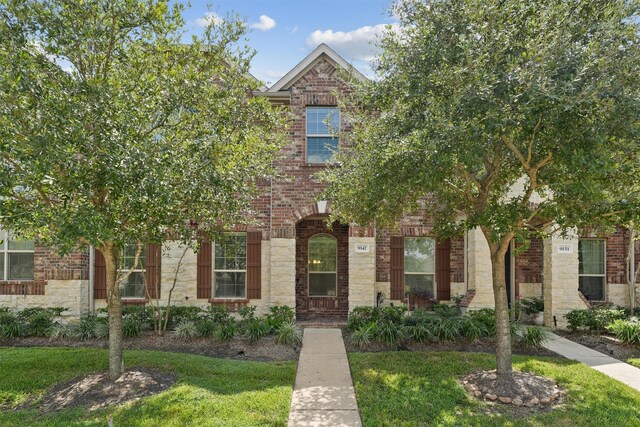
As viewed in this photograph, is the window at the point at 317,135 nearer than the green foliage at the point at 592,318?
No

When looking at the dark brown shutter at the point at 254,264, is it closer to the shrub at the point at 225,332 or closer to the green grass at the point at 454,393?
the shrub at the point at 225,332

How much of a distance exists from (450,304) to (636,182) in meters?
7.13

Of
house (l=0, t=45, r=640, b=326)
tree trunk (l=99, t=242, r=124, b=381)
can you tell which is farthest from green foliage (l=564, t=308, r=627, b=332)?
tree trunk (l=99, t=242, r=124, b=381)

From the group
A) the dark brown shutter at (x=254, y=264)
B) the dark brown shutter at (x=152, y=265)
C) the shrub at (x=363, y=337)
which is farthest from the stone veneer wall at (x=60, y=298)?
the shrub at (x=363, y=337)

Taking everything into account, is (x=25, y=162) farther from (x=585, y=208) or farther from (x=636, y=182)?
(x=636, y=182)

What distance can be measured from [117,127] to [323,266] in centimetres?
874

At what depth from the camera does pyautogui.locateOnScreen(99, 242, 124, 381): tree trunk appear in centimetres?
688

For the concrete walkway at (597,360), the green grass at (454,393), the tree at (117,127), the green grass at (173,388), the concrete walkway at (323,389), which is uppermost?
the tree at (117,127)

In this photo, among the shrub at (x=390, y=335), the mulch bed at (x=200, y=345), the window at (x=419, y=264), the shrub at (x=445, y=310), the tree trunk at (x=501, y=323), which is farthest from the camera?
the window at (x=419, y=264)

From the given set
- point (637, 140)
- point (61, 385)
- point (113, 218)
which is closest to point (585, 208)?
point (637, 140)

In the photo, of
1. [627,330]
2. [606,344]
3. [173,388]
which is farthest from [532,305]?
[173,388]

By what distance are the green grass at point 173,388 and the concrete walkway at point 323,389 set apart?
0.64ft

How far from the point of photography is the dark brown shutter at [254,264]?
39.8 ft

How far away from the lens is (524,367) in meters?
7.75
